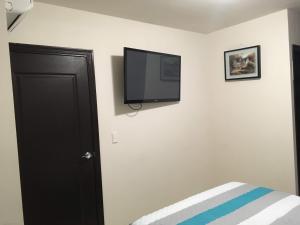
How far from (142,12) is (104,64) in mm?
648

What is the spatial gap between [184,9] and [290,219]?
2034 mm

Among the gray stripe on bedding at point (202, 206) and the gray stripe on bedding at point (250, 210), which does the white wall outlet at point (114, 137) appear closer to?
the gray stripe on bedding at point (202, 206)

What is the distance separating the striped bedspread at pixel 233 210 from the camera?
1680 mm

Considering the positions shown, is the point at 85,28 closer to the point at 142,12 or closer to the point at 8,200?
the point at 142,12

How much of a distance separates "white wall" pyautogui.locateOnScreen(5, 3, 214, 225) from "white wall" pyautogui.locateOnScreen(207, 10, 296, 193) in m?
0.19

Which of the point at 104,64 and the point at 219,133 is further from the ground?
the point at 104,64

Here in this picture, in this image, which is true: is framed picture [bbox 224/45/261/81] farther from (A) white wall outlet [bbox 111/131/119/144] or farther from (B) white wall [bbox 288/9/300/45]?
(A) white wall outlet [bbox 111/131/119/144]

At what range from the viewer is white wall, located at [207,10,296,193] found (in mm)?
2826

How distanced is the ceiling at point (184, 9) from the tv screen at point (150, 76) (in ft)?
1.25

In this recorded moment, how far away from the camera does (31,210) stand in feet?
7.25

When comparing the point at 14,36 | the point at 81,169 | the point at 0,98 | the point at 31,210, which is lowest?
the point at 31,210

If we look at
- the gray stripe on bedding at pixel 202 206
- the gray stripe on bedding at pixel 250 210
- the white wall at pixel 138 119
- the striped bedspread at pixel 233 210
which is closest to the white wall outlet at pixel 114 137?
the white wall at pixel 138 119

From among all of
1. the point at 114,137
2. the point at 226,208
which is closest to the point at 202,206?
the point at 226,208

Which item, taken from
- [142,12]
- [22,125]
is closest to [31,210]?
[22,125]
